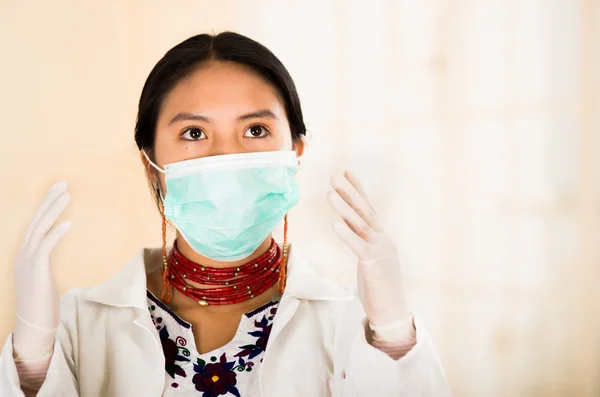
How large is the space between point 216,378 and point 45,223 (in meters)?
0.46

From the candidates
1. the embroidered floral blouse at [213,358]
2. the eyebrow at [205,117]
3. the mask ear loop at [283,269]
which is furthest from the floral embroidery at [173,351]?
the eyebrow at [205,117]

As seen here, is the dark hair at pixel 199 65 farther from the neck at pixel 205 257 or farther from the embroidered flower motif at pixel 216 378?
the embroidered flower motif at pixel 216 378

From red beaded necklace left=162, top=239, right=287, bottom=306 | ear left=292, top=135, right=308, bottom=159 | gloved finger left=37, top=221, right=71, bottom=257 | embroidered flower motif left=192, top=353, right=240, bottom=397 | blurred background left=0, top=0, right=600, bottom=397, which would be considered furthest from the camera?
blurred background left=0, top=0, right=600, bottom=397

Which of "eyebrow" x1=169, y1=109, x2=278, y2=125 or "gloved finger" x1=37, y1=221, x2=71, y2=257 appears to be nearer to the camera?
"gloved finger" x1=37, y1=221, x2=71, y2=257

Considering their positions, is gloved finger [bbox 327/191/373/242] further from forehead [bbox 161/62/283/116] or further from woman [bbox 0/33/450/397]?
forehead [bbox 161/62/283/116]

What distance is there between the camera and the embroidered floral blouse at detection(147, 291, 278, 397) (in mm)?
1215

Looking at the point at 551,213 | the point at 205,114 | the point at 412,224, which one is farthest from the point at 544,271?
the point at 205,114

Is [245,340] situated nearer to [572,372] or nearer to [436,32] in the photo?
[572,372]

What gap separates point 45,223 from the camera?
1.10 meters

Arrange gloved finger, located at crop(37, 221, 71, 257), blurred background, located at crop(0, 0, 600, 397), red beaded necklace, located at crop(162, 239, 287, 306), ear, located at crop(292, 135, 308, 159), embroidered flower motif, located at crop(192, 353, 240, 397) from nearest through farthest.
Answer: gloved finger, located at crop(37, 221, 71, 257) < embroidered flower motif, located at crop(192, 353, 240, 397) < red beaded necklace, located at crop(162, 239, 287, 306) < ear, located at crop(292, 135, 308, 159) < blurred background, located at crop(0, 0, 600, 397)

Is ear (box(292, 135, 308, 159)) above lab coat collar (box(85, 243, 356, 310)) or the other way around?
above

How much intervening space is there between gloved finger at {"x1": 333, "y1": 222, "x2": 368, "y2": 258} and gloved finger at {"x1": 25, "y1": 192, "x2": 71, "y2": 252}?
52cm

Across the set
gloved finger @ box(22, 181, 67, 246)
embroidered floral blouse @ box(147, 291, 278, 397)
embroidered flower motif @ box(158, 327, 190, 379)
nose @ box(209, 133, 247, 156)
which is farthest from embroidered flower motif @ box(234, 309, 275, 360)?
gloved finger @ box(22, 181, 67, 246)

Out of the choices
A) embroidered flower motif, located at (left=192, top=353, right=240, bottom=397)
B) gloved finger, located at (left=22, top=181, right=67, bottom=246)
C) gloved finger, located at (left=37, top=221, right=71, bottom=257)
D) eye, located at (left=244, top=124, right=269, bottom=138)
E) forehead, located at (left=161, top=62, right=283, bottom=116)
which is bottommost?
embroidered flower motif, located at (left=192, top=353, right=240, bottom=397)
